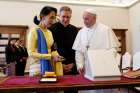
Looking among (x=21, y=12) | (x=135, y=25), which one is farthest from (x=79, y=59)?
(x=135, y=25)

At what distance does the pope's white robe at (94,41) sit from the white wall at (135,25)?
359cm

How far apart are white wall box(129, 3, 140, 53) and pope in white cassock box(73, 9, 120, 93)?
360cm

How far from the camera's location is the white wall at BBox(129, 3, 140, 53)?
5.84 m

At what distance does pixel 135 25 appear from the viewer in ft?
19.7

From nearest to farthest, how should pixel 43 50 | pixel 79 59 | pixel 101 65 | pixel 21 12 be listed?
1. pixel 101 65
2. pixel 43 50
3. pixel 79 59
4. pixel 21 12

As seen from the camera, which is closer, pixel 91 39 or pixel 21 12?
pixel 91 39

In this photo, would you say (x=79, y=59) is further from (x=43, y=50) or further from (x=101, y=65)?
(x=101, y=65)

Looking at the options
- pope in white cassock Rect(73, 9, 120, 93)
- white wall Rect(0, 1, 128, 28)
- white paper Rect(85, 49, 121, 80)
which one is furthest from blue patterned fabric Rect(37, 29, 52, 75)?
white wall Rect(0, 1, 128, 28)

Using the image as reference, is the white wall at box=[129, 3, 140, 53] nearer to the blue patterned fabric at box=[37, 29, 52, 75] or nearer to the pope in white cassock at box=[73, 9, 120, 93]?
the pope in white cassock at box=[73, 9, 120, 93]

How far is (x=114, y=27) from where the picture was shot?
6270mm

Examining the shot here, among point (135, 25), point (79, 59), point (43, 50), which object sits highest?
point (135, 25)

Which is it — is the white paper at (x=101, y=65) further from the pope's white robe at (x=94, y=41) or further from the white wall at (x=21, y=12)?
the white wall at (x=21, y=12)

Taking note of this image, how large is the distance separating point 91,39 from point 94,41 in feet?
0.15

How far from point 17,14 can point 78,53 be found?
3.61 m
